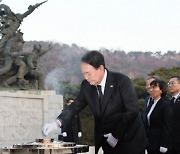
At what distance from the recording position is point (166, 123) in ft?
16.6

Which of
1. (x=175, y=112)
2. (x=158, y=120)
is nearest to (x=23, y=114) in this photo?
(x=175, y=112)

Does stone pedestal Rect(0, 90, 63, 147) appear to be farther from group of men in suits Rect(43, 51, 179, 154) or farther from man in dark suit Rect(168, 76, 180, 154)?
group of men in suits Rect(43, 51, 179, 154)

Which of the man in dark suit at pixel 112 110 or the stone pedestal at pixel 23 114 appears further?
the stone pedestal at pixel 23 114

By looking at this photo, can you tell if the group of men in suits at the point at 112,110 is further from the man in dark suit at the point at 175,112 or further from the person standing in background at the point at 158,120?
the man in dark suit at the point at 175,112

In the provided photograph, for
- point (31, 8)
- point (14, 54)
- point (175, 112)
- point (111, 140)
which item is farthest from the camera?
point (31, 8)

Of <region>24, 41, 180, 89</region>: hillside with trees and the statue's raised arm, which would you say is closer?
the statue's raised arm

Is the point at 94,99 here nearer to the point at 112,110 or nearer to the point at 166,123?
the point at 112,110

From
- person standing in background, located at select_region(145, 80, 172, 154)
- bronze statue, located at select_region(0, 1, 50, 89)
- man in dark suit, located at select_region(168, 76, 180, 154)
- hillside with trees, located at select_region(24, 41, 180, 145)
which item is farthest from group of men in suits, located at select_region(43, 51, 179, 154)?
hillside with trees, located at select_region(24, 41, 180, 145)

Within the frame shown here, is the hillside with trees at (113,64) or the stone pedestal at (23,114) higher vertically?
the hillside with trees at (113,64)

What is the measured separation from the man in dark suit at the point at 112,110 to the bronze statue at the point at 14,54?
32.6 ft

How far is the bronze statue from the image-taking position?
1350 centimetres

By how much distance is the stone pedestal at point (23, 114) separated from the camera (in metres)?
12.4

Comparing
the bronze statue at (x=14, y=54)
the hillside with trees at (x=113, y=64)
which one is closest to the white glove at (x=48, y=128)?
the bronze statue at (x=14, y=54)

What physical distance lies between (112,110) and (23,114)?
9.66 meters
